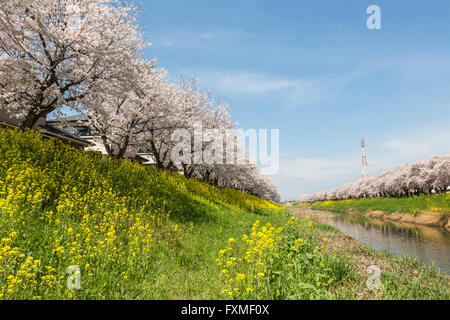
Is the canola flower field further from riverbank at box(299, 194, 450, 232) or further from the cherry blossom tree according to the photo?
riverbank at box(299, 194, 450, 232)

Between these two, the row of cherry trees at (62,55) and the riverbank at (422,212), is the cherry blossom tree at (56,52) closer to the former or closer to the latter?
the row of cherry trees at (62,55)

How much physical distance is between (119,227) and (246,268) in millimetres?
4314

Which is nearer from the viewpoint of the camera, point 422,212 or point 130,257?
point 130,257

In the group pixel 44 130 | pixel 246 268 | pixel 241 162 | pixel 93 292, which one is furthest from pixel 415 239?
pixel 44 130

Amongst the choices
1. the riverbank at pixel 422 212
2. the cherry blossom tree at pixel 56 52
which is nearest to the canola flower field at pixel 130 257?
the cherry blossom tree at pixel 56 52

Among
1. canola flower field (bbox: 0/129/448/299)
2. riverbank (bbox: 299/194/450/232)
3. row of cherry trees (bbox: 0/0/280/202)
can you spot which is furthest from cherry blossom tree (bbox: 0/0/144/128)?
riverbank (bbox: 299/194/450/232)

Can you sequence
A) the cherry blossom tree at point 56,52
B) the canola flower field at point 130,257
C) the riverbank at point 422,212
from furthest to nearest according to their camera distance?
1. the riverbank at point 422,212
2. the cherry blossom tree at point 56,52
3. the canola flower field at point 130,257

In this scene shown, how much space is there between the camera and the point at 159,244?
8.02 metres

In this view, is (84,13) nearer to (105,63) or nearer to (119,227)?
(105,63)

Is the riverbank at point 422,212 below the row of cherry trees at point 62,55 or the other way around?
below

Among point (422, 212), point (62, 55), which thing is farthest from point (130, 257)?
point (422, 212)

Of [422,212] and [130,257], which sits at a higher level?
[130,257]

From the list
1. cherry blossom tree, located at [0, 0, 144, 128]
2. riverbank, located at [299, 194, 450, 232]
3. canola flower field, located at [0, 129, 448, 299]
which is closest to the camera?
canola flower field, located at [0, 129, 448, 299]

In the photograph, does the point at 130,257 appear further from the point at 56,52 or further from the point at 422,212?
the point at 422,212
